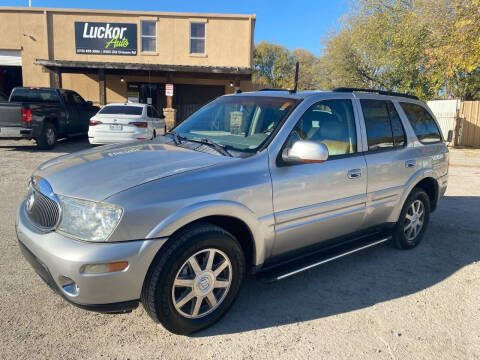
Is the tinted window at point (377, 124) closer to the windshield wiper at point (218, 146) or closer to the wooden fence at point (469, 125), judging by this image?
the windshield wiper at point (218, 146)

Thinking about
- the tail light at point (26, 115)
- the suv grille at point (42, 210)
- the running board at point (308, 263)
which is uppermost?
Answer: the tail light at point (26, 115)

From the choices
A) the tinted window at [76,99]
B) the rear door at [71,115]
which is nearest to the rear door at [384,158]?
the rear door at [71,115]

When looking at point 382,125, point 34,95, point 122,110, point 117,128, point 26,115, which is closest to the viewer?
point 382,125

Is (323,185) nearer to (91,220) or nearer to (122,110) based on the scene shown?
(91,220)

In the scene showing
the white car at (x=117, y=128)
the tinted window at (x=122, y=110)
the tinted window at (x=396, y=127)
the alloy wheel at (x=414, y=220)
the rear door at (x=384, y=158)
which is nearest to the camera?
the rear door at (x=384, y=158)

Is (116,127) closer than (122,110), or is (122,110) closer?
(116,127)

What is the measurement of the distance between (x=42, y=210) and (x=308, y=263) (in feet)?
7.13

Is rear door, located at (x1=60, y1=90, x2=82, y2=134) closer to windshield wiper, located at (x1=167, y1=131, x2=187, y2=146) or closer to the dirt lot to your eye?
the dirt lot

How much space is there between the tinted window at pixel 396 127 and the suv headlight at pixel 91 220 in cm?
321

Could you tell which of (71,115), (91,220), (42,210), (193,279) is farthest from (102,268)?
(71,115)

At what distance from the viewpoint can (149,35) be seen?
21.2 m

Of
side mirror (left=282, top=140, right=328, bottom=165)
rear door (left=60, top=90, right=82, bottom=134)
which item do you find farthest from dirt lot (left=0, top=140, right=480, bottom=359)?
rear door (left=60, top=90, right=82, bottom=134)

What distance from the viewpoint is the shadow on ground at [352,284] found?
10.2 feet

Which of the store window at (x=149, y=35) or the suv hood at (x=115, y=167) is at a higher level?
the store window at (x=149, y=35)
